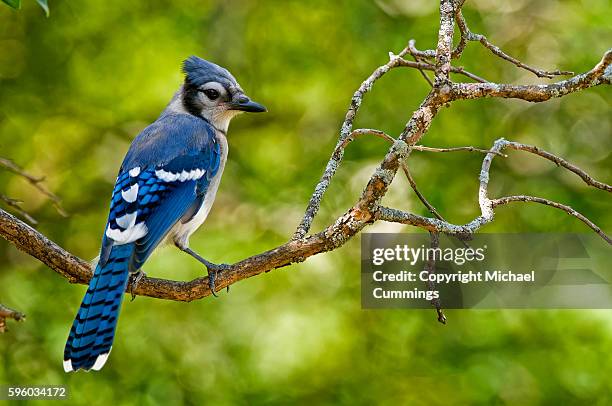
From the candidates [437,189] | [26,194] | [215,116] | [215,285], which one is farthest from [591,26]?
[26,194]

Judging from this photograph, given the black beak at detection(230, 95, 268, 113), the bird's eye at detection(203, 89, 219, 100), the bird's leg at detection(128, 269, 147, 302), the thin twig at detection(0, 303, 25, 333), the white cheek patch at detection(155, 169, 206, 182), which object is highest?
the bird's eye at detection(203, 89, 219, 100)

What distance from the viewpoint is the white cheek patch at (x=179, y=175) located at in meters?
2.86

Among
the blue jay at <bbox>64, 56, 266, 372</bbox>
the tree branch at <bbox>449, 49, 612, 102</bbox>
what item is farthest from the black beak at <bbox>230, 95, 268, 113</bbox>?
the tree branch at <bbox>449, 49, 612, 102</bbox>

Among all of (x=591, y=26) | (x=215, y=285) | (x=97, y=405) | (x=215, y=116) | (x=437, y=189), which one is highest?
(x=591, y=26)

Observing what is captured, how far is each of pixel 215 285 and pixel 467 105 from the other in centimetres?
216

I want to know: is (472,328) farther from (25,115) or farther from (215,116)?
(25,115)

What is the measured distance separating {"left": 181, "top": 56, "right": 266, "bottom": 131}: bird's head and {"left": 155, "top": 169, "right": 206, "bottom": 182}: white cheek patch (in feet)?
1.11

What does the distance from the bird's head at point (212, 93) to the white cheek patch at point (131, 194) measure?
0.57 m

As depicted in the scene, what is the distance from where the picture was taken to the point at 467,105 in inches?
163

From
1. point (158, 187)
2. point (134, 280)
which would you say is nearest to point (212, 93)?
point (158, 187)

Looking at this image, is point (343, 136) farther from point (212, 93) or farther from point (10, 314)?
point (212, 93)

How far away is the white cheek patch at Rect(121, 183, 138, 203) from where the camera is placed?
271 cm

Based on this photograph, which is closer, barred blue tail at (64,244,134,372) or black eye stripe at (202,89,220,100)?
barred blue tail at (64,244,134,372)

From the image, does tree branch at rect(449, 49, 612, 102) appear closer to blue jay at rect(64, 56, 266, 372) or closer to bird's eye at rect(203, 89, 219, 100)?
blue jay at rect(64, 56, 266, 372)
